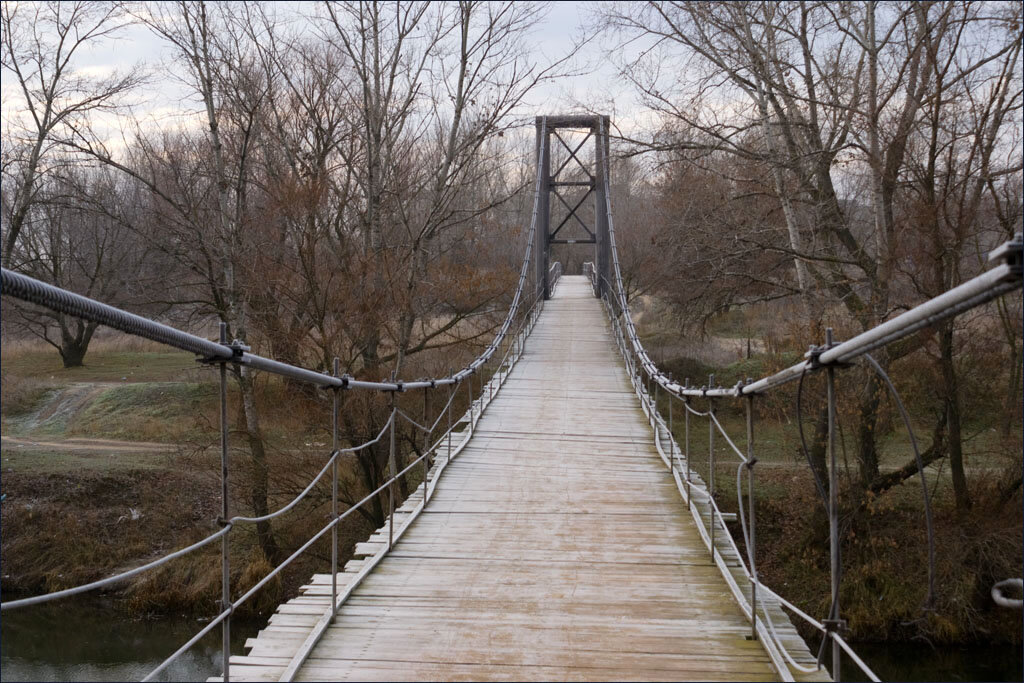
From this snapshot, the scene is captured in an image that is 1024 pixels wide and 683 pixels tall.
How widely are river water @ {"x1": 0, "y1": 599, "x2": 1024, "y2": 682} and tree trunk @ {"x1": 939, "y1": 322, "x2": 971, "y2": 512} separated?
1882mm

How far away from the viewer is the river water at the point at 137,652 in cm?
1033

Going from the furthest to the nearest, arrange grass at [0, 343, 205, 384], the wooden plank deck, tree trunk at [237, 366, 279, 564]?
grass at [0, 343, 205, 384] < tree trunk at [237, 366, 279, 564] < the wooden plank deck

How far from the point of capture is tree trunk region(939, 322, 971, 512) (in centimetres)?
1138

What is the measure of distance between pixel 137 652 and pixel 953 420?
10.4 metres

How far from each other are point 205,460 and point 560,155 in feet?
60.2

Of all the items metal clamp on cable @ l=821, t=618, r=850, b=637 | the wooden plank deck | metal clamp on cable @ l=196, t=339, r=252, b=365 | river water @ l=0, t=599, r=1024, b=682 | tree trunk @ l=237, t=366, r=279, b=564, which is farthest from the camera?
tree trunk @ l=237, t=366, r=279, b=564

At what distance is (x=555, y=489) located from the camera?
20.4 feet

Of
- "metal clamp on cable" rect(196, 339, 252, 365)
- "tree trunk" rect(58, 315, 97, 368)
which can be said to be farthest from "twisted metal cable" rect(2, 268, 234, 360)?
"tree trunk" rect(58, 315, 97, 368)

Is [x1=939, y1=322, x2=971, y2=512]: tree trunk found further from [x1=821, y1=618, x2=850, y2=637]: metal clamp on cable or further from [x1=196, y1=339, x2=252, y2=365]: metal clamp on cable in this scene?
[x1=196, y1=339, x2=252, y2=365]: metal clamp on cable

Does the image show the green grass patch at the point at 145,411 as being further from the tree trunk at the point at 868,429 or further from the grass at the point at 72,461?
the tree trunk at the point at 868,429

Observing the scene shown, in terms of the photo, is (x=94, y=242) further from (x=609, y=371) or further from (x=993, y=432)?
(x=993, y=432)

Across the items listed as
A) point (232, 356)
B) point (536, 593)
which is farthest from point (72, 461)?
point (232, 356)

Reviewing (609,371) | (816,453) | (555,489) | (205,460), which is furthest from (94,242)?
(555,489)

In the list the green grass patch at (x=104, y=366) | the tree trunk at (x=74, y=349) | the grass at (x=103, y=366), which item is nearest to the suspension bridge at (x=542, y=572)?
the grass at (x=103, y=366)
